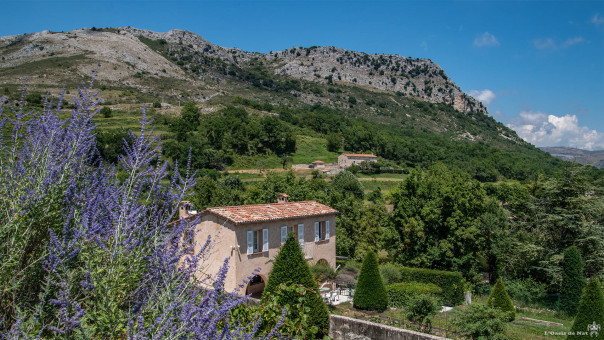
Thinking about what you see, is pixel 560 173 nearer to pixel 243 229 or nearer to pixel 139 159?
pixel 243 229

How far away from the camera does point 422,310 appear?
1435 cm

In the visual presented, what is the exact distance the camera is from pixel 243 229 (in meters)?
19.5

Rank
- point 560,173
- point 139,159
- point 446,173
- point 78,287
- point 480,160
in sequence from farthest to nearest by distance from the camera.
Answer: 1. point 480,160
2. point 446,173
3. point 560,173
4. point 139,159
5. point 78,287

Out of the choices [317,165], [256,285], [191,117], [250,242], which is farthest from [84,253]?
[317,165]

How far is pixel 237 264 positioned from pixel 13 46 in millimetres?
144453

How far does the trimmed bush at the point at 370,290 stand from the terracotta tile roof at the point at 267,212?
18.4 ft

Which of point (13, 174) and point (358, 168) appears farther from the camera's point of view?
point (358, 168)

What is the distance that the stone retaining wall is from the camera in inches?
433

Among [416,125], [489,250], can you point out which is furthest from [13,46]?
[489,250]

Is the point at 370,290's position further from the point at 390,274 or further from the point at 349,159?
the point at 349,159

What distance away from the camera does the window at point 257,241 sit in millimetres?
19766

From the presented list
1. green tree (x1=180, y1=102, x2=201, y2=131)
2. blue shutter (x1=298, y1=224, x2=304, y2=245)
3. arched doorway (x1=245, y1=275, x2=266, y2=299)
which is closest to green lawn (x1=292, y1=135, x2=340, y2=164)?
green tree (x1=180, y1=102, x2=201, y2=131)

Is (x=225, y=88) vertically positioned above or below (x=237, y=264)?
above

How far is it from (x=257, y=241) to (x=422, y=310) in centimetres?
927
